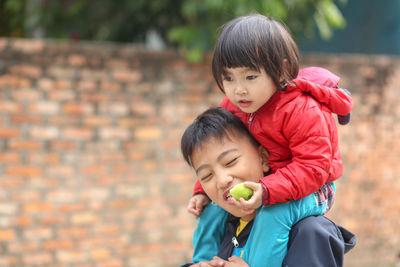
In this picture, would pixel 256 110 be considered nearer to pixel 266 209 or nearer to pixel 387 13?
pixel 266 209

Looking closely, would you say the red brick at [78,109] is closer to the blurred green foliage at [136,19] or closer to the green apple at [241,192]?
the blurred green foliage at [136,19]

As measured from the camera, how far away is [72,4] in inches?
217

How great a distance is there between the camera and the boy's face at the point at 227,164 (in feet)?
5.91

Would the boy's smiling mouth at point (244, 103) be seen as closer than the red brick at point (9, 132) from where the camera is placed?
Yes

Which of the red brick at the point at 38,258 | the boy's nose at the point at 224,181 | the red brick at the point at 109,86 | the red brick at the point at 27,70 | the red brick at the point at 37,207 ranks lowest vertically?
the red brick at the point at 38,258

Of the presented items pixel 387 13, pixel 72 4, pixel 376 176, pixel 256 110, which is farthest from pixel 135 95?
pixel 387 13

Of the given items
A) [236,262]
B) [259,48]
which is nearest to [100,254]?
[236,262]

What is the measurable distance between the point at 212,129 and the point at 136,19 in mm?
4029

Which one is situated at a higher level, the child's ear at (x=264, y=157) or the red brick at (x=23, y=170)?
the child's ear at (x=264, y=157)

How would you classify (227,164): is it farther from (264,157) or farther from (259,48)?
(259,48)

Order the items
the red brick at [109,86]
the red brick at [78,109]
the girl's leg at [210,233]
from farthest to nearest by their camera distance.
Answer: the red brick at [109,86] → the red brick at [78,109] → the girl's leg at [210,233]

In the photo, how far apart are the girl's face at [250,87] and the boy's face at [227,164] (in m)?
0.19

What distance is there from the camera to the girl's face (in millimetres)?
1688

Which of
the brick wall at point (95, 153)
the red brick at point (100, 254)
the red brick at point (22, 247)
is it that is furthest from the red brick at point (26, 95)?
the red brick at point (100, 254)
